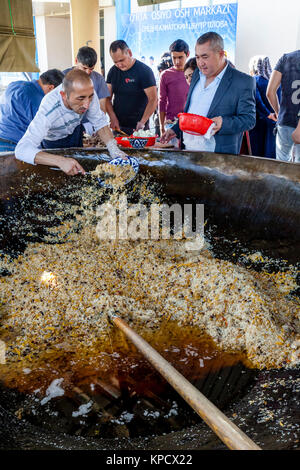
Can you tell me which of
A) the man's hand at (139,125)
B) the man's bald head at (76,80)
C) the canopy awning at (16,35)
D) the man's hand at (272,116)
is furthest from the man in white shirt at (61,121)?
the man's hand at (272,116)

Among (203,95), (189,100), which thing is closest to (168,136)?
(189,100)

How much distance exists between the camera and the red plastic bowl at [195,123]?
87.6 inches

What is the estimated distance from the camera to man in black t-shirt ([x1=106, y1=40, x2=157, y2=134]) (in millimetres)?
3930

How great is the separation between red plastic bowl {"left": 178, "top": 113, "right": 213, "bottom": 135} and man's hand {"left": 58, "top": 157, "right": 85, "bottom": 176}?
0.66 m

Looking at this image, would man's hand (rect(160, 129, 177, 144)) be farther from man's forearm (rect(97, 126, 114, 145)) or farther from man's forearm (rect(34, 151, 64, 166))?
man's forearm (rect(34, 151, 64, 166))

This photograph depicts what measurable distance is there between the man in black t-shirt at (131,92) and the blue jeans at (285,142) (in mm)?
1382

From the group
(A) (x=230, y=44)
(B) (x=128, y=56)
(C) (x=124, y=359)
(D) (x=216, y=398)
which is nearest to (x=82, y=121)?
(B) (x=128, y=56)

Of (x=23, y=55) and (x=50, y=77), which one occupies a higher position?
(x=23, y=55)

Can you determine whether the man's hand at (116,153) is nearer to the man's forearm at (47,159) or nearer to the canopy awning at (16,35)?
the man's forearm at (47,159)

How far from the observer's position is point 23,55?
13.6 ft

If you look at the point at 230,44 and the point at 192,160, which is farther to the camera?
the point at 230,44

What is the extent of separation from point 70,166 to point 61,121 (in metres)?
0.44

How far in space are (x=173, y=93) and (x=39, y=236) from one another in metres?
2.72
